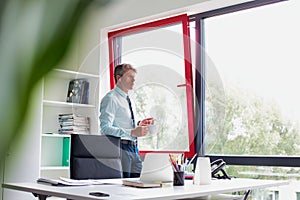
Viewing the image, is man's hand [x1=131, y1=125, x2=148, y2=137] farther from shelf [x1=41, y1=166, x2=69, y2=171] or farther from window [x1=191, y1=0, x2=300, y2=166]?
shelf [x1=41, y1=166, x2=69, y2=171]

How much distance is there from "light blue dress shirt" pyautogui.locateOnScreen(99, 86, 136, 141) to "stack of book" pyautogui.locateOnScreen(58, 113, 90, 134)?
5.06ft

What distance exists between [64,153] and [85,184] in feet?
8.40

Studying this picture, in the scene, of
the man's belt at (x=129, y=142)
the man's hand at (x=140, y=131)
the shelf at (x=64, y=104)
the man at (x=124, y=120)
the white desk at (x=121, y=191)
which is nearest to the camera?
the white desk at (x=121, y=191)

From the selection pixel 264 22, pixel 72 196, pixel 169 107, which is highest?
pixel 264 22

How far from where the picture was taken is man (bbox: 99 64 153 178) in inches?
123

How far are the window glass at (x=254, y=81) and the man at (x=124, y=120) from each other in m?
0.91

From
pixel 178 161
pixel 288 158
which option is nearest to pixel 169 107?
pixel 288 158

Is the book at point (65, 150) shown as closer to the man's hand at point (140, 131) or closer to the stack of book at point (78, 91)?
the stack of book at point (78, 91)

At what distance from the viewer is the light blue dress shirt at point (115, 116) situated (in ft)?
10.3

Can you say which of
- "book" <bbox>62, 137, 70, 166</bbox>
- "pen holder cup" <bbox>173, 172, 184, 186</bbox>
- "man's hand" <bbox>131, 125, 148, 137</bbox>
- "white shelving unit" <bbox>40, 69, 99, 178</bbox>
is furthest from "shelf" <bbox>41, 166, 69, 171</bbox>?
"pen holder cup" <bbox>173, 172, 184, 186</bbox>

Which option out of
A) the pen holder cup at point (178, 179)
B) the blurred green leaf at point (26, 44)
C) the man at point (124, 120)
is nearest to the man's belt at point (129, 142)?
the man at point (124, 120)

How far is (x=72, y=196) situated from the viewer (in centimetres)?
187

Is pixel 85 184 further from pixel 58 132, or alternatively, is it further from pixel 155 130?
pixel 58 132

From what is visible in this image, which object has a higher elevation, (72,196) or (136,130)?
(136,130)
